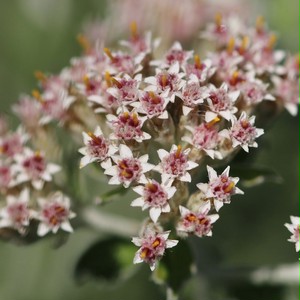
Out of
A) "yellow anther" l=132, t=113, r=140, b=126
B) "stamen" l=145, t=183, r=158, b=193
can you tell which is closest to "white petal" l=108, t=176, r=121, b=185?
"stamen" l=145, t=183, r=158, b=193

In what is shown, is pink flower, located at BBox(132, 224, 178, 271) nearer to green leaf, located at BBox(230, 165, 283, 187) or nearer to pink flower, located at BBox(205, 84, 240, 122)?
pink flower, located at BBox(205, 84, 240, 122)

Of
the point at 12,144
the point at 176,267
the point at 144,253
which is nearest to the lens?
the point at 144,253

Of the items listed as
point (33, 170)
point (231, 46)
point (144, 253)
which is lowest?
point (144, 253)

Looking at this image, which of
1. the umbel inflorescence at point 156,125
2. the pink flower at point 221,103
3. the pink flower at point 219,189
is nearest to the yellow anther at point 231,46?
the umbel inflorescence at point 156,125

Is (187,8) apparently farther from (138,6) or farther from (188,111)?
(188,111)

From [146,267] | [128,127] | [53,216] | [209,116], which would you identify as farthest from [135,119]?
[146,267]

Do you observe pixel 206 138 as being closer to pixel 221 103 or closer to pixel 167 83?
pixel 221 103

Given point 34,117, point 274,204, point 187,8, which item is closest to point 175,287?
point 34,117
